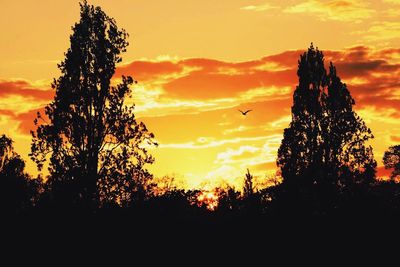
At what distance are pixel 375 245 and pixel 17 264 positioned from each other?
15192 mm

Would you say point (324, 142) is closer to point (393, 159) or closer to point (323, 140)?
point (323, 140)

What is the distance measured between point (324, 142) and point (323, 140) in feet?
0.57

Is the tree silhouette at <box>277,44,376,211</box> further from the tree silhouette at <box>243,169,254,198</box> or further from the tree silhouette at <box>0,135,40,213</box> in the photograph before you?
the tree silhouette at <box>0,135,40,213</box>

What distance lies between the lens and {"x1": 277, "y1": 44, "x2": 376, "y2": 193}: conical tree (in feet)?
140

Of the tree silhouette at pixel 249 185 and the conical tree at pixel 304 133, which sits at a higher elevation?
the conical tree at pixel 304 133

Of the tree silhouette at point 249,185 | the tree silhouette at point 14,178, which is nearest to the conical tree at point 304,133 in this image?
the tree silhouette at point 249,185

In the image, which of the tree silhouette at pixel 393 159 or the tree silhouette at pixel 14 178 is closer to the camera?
the tree silhouette at pixel 14 178

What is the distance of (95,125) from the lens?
33250 mm

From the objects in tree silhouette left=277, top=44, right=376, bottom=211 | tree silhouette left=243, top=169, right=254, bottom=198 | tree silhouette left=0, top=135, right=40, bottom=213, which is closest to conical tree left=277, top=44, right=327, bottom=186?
tree silhouette left=277, top=44, right=376, bottom=211

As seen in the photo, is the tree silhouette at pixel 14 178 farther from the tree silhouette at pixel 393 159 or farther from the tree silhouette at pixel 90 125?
the tree silhouette at pixel 393 159

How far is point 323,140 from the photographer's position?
43.0 m

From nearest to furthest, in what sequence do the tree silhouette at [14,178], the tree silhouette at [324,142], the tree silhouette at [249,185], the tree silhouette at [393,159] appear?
the tree silhouette at [249,185] < the tree silhouette at [324,142] < the tree silhouette at [14,178] < the tree silhouette at [393,159]

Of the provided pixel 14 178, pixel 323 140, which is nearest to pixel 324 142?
pixel 323 140

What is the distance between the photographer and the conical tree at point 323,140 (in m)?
42.7
